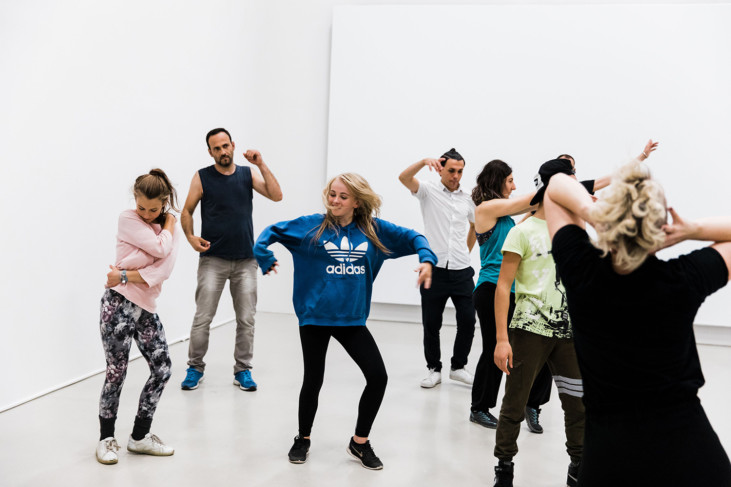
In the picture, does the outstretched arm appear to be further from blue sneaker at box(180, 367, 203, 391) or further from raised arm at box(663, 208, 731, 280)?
blue sneaker at box(180, 367, 203, 391)

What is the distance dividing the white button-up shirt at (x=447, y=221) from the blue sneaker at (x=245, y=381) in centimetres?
145

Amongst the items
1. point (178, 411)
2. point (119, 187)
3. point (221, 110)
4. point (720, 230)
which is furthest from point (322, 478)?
point (221, 110)

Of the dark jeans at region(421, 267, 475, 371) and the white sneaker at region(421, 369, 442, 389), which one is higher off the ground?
the dark jeans at region(421, 267, 475, 371)

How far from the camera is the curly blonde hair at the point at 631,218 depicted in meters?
1.33

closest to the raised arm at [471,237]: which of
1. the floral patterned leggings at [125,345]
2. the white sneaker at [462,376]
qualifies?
the white sneaker at [462,376]

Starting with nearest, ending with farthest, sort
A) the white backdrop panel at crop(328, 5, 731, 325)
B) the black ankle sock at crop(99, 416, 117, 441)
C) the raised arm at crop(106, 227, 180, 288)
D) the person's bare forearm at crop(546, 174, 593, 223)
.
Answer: the person's bare forearm at crop(546, 174, 593, 223)
the raised arm at crop(106, 227, 180, 288)
the black ankle sock at crop(99, 416, 117, 441)
the white backdrop panel at crop(328, 5, 731, 325)

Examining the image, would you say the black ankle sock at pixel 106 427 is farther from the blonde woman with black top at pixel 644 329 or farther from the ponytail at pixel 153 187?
the blonde woman with black top at pixel 644 329

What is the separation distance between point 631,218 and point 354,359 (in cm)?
181

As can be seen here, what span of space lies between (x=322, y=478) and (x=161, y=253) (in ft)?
4.11

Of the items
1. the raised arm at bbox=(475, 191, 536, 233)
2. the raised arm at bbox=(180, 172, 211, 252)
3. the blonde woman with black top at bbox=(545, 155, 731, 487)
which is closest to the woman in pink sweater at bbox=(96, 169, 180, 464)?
the raised arm at bbox=(180, 172, 211, 252)

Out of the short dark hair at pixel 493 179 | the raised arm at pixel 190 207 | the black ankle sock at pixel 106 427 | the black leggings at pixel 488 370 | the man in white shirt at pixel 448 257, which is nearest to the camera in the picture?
the black ankle sock at pixel 106 427

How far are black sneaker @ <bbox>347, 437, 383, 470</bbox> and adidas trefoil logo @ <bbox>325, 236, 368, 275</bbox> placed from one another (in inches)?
33.1

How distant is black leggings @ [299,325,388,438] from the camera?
9.59 feet

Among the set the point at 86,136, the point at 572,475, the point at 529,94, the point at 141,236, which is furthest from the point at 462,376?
the point at 529,94
